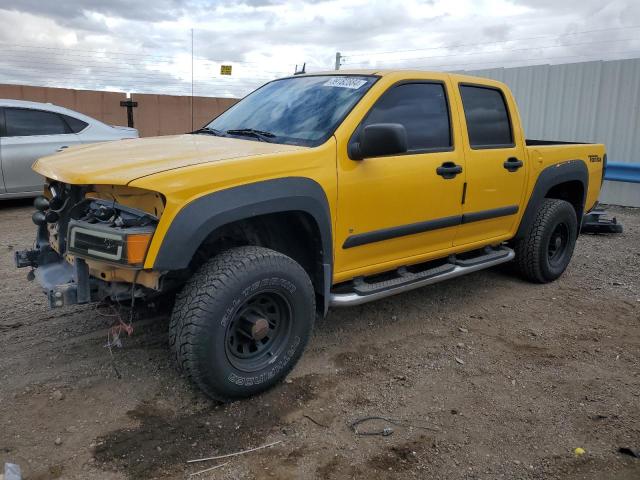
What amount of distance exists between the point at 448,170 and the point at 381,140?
933mm

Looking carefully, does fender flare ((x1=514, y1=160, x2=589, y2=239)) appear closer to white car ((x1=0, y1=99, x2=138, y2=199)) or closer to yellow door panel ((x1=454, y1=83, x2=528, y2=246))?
yellow door panel ((x1=454, y1=83, x2=528, y2=246))

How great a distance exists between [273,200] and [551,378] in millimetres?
2105

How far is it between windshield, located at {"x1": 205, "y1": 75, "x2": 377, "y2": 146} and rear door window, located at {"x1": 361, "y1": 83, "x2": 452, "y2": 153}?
0.18 metres

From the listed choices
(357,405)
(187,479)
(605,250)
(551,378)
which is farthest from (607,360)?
(605,250)

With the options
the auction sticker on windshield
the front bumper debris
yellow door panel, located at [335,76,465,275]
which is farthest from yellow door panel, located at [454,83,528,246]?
the front bumper debris

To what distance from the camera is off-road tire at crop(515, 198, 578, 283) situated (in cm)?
531

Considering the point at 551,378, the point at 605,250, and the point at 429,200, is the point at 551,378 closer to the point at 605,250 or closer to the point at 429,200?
the point at 429,200

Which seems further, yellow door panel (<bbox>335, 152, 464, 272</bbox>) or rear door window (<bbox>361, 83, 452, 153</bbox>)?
rear door window (<bbox>361, 83, 452, 153</bbox>)

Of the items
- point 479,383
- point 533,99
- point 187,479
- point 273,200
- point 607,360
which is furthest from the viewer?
point 533,99

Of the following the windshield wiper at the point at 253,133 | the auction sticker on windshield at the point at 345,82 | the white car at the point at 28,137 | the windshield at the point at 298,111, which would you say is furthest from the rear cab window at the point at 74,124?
the auction sticker on windshield at the point at 345,82

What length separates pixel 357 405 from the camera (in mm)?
3229

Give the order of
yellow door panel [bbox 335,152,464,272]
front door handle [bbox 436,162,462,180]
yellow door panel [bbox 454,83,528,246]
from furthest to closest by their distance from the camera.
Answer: yellow door panel [bbox 454,83,528,246], front door handle [bbox 436,162,462,180], yellow door panel [bbox 335,152,464,272]

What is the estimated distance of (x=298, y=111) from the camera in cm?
393

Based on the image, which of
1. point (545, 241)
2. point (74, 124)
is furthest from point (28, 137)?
point (545, 241)
